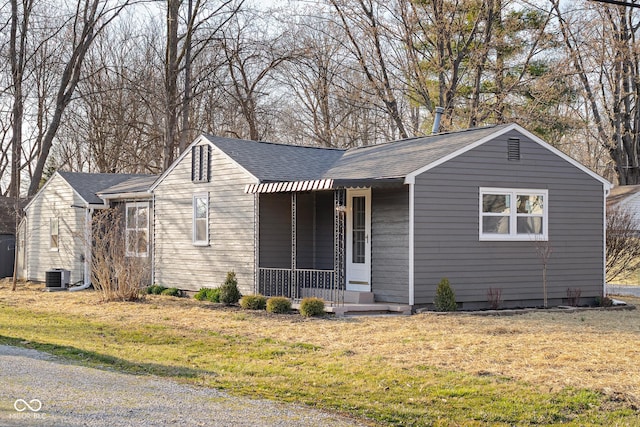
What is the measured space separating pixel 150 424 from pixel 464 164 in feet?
35.8

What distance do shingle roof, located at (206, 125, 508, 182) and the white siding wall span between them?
6842 mm

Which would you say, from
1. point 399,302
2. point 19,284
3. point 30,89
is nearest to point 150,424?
point 399,302

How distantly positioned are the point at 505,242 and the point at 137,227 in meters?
11.0

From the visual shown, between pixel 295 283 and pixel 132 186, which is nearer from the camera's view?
pixel 295 283

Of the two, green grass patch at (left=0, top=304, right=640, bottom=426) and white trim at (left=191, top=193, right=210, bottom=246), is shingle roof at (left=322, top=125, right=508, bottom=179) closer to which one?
white trim at (left=191, top=193, right=210, bottom=246)

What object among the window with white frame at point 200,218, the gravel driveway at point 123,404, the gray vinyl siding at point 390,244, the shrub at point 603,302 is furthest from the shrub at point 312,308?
the shrub at point 603,302

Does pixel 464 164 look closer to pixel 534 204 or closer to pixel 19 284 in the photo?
pixel 534 204

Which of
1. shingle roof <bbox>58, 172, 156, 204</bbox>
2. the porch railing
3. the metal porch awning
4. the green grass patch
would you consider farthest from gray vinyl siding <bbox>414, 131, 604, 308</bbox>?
shingle roof <bbox>58, 172, 156, 204</bbox>

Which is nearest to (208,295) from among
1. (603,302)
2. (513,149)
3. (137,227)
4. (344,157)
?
(344,157)

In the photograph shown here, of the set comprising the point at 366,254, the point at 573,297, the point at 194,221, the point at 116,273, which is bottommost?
the point at 573,297

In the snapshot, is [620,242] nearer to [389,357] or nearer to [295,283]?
[295,283]

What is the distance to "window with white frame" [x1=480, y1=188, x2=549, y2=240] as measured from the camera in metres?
16.6

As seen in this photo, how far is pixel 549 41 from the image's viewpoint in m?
30.2

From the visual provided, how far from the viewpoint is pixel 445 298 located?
1552 centimetres
